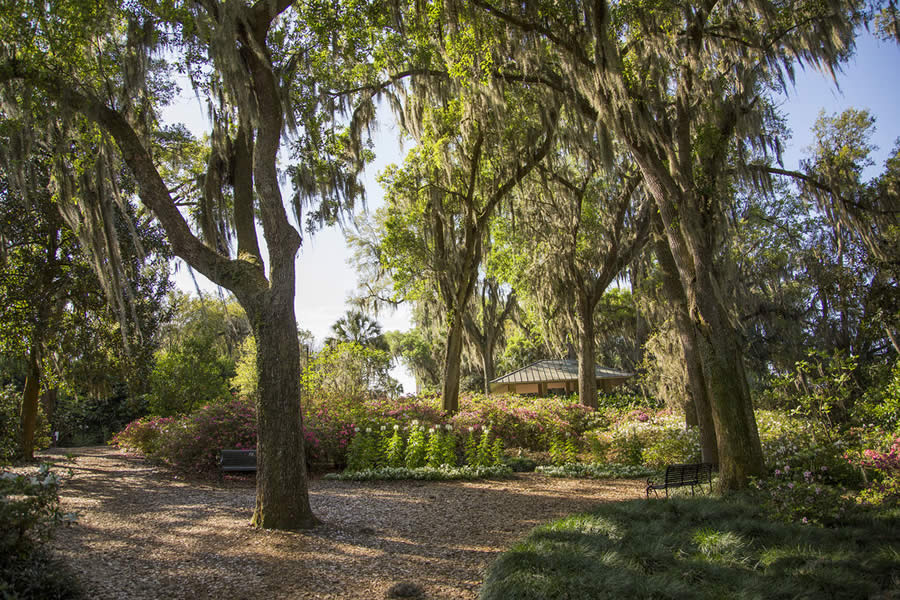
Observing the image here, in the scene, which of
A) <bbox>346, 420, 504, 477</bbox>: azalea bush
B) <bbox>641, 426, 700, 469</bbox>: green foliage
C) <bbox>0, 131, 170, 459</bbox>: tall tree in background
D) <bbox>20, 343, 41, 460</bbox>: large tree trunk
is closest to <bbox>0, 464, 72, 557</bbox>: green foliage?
<bbox>0, 131, 170, 459</bbox>: tall tree in background

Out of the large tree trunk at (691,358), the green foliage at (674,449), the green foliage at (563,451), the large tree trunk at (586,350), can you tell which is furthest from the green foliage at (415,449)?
the large tree trunk at (586,350)

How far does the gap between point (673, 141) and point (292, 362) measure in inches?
250

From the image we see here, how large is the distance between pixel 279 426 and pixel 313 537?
1.15m

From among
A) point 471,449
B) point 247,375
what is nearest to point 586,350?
point 471,449

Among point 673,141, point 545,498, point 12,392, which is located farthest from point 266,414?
point 12,392

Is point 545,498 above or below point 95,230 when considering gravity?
below

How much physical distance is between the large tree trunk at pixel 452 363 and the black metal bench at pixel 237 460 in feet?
14.9

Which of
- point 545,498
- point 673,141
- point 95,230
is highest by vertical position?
point 673,141

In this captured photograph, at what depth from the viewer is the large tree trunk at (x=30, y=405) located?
393 inches

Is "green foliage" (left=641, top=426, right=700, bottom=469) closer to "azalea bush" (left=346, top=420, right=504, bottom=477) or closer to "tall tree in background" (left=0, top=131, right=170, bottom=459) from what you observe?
"azalea bush" (left=346, top=420, right=504, bottom=477)

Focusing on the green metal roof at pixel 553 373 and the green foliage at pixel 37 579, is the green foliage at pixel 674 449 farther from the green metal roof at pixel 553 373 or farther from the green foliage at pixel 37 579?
the green metal roof at pixel 553 373

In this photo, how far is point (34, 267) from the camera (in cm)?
946

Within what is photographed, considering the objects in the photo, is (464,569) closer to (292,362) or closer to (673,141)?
(292,362)

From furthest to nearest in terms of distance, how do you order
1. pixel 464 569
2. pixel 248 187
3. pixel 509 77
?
1. pixel 509 77
2. pixel 248 187
3. pixel 464 569
